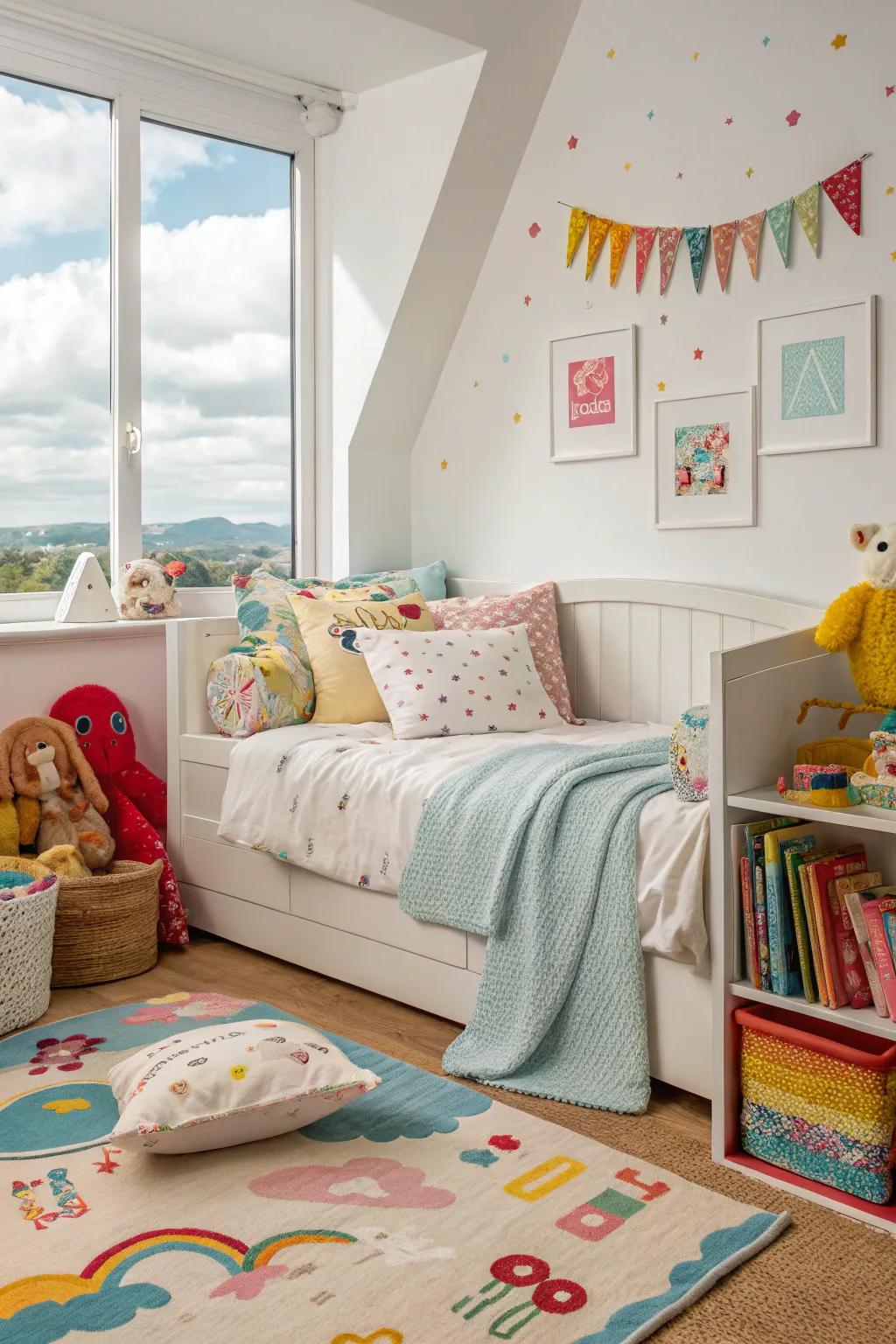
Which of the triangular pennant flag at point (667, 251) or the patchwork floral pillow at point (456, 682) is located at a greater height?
the triangular pennant flag at point (667, 251)

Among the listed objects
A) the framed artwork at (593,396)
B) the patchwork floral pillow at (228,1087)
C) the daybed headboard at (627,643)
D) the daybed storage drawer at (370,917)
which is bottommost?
the patchwork floral pillow at (228,1087)

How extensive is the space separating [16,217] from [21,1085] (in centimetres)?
211

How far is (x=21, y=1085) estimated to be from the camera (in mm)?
2074

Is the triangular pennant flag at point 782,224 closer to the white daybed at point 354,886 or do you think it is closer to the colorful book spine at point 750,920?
the white daybed at point 354,886

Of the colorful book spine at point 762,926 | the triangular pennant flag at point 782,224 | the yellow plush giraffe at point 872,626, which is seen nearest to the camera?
the colorful book spine at point 762,926

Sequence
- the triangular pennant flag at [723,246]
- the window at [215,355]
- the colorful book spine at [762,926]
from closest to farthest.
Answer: the colorful book spine at [762,926], the triangular pennant flag at [723,246], the window at [215,355]

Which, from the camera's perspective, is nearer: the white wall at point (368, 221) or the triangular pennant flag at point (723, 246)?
the triangular pennant flag at point (723, 246)

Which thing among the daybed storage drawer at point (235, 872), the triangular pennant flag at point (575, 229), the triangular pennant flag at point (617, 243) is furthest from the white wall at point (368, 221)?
the daybed storage drawer at point (235, 872)

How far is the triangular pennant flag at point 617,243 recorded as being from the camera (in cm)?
288

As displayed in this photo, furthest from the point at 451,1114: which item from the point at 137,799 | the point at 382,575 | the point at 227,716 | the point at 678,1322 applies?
the point at 382,575

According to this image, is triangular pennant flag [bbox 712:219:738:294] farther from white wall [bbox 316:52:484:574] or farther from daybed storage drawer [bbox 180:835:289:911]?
daybed storage drawer [bbox 180:835:289:911]

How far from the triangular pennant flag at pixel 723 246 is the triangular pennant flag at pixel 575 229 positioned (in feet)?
1.34

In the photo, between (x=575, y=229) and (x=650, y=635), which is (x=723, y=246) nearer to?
(x=575, y=229)

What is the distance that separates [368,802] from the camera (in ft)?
7.95
